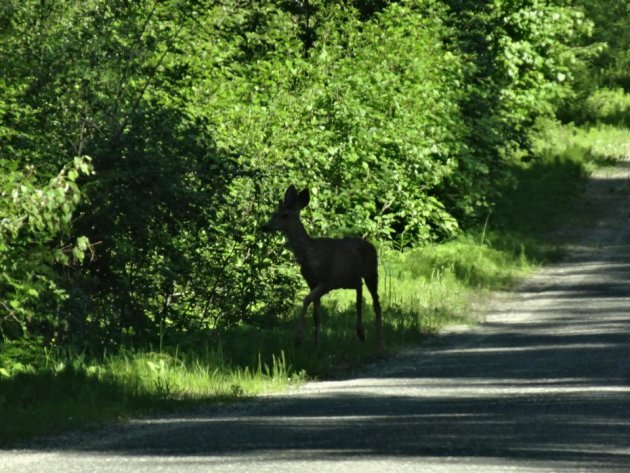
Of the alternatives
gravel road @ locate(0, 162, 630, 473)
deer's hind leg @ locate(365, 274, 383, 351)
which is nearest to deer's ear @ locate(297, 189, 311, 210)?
deer's hind leg @ locate(365, 274, 383, 351)

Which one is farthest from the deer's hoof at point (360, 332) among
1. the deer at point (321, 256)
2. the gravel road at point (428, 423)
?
the gravel road at point (428, 423)

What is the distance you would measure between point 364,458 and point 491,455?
29.3 inches

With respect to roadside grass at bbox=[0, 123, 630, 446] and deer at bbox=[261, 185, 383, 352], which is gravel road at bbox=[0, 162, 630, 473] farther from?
deer at bbox=[261, 185, 383, 352]

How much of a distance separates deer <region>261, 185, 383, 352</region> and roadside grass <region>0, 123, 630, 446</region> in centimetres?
51

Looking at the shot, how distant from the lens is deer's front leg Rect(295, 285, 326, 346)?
17.7 m

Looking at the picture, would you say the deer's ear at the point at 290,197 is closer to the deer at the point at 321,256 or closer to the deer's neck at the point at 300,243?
the deer at the point at 321,256

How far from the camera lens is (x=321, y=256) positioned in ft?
61.1

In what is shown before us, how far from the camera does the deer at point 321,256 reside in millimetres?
18562

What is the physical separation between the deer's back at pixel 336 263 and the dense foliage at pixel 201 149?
5.58ft

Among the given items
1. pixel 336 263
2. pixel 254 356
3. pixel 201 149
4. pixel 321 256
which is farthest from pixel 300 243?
pixel 201 149

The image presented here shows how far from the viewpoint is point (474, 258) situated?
29344 millimetres

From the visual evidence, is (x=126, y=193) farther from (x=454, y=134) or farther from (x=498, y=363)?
(x=454, y=134)

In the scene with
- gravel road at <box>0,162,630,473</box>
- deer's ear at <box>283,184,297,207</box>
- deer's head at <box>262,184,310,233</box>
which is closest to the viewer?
gravel road at <box>0,162,630,473</box>

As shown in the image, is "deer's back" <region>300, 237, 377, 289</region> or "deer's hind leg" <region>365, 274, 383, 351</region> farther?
"deer's hind leg" <region>365, 274, 383, 351</region>
